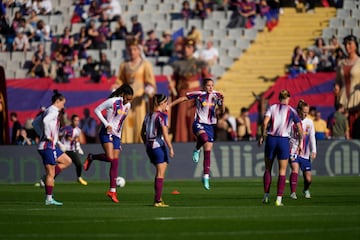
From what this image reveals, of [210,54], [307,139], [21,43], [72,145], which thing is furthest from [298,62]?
[307,139]

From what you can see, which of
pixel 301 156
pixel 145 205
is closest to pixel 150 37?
pixel 301 156

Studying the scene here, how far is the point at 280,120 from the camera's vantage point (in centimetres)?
1952

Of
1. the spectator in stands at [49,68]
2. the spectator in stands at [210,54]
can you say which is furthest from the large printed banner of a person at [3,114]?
the spectator in stands at [210,54]

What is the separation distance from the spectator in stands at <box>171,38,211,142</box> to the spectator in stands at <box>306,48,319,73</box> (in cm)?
438

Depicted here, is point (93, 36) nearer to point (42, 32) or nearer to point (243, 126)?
point (42, 32)

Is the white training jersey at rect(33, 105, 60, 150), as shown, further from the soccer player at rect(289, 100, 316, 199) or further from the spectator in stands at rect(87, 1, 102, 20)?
the spectator in stands at rect(87, 1, 102, 20)

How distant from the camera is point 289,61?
38938mm

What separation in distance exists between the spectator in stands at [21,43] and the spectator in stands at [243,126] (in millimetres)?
9812

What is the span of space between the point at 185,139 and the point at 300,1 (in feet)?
31.6

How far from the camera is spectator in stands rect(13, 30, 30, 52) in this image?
42.0 meters

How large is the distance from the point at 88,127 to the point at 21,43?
23.7 ft

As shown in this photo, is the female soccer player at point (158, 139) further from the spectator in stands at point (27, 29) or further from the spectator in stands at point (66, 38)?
the spectator in stands at point (27, 29)

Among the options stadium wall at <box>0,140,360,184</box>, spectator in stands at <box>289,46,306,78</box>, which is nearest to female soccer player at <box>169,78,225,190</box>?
stadium wall at <box>0,140,360,184</box>

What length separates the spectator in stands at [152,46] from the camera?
39562mm
